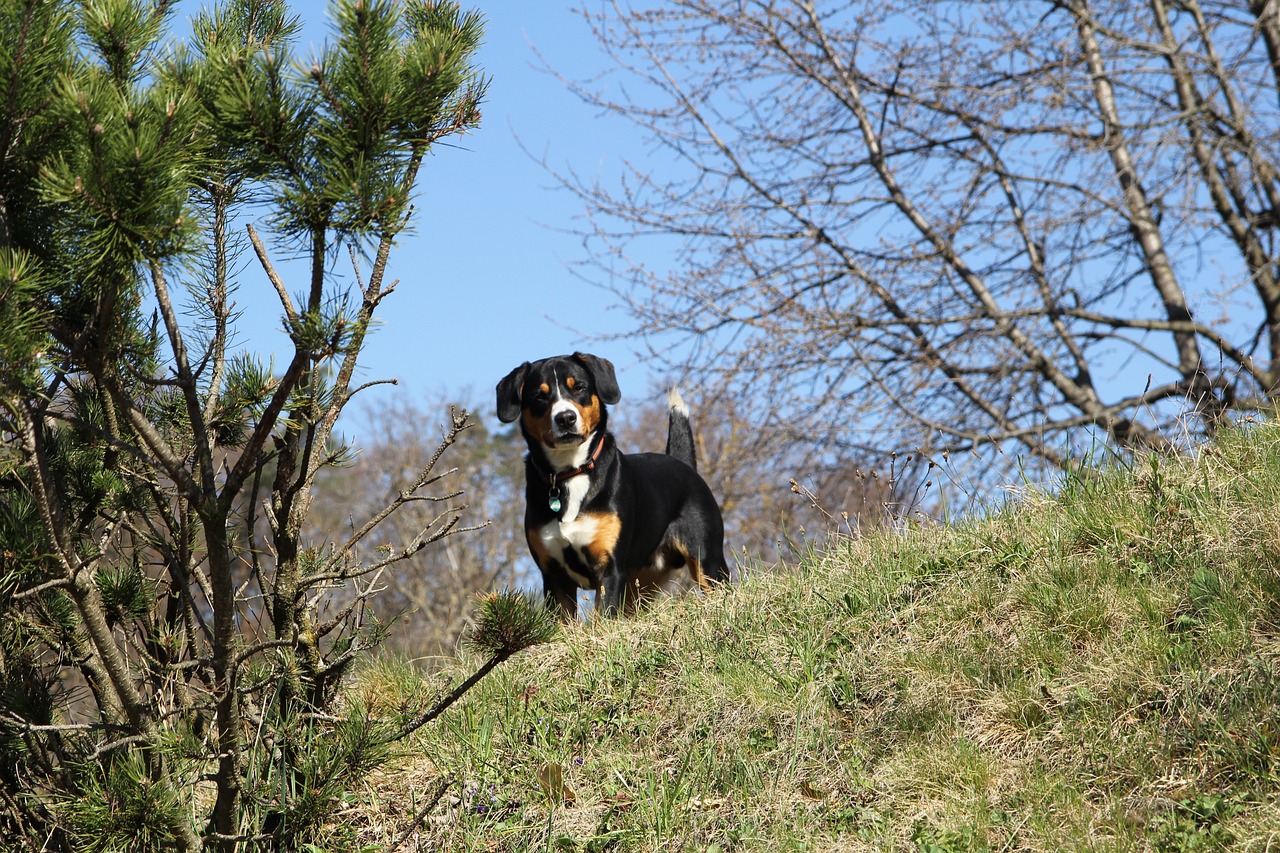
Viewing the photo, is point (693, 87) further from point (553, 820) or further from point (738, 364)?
point (553, 820)

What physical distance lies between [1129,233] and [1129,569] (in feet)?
25.2

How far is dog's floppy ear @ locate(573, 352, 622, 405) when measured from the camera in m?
5.92

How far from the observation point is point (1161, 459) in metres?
4.25

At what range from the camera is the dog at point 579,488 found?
5.59m

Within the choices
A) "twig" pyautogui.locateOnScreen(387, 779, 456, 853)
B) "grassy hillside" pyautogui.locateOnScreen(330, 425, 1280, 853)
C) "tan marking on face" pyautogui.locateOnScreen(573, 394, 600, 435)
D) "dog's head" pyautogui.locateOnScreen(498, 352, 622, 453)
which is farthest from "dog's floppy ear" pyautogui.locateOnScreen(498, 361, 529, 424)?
"twig" pyautogui.locateOnScreen(387, 779, 456, 853)

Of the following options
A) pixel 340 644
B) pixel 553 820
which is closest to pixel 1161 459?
pixel 553 820

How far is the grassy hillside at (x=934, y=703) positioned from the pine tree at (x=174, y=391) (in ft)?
2.30

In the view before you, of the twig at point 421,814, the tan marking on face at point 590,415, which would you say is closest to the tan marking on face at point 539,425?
the tan marking on face at point 590,415

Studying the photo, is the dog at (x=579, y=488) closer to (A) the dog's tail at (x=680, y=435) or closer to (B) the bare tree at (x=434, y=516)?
→ (A) the dog's tail at (x=680, y=435)

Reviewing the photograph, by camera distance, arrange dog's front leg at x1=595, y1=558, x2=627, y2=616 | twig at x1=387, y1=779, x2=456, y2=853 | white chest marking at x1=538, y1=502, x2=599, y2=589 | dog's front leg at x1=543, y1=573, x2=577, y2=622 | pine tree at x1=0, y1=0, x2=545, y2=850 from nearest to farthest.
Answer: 1. pine tree at x1=0, y1=0, x2=545, y2=850
2. twig at x1=387, y1=779, x2=456, y2=853
3. dog's front leg at x1=595, y1=558, x2=627, y2=616
4. white chest marking at x1=538, y1=502, x2=599, y2=589
5. dog's front leg at x1=543, y1=573, x2=577, y2=622

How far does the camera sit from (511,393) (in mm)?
5852

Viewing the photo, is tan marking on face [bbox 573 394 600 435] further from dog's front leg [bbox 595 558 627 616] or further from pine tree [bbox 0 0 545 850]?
pine tree [bbox 0 0 545 850]

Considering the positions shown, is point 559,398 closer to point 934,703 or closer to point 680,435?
point 680,435

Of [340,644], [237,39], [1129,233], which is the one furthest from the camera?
[1129,233]
